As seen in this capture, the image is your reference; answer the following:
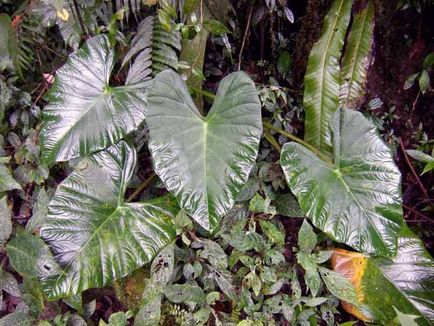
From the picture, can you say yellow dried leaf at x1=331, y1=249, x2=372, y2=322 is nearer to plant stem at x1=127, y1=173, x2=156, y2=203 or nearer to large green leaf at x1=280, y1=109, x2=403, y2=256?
large green leaf at x1=280, y1=109, x2=403, y2=256

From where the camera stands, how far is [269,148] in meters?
1.73

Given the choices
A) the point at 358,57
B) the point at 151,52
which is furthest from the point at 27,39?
the point at 358,57

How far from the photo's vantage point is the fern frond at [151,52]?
1.53 metres

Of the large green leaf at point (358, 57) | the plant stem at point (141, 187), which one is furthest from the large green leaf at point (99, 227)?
the large green leaf at point (358, 57)

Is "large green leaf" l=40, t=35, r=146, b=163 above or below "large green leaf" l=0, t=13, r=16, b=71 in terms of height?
below

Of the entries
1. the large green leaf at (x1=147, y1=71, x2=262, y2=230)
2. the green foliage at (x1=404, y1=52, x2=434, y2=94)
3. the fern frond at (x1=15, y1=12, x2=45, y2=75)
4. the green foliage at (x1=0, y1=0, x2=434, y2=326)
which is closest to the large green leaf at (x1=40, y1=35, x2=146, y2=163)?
the green foliage at (x1=0, y1=0, x2=434, y2=326)

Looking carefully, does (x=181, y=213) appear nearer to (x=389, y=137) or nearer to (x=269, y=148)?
(x=269, y=148)

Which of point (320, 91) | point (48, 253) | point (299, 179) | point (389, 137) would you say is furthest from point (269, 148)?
point (48, 253)

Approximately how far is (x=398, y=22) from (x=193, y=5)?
98 cm

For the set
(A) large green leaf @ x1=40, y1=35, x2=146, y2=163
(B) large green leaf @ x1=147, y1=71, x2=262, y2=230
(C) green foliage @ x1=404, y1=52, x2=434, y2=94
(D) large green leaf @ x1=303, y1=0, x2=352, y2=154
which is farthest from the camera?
(C) green foliage @ x1=404, y1=52, x2=434, y2=94

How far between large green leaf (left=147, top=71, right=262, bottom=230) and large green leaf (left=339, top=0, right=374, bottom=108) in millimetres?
544

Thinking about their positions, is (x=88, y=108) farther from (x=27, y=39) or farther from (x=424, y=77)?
(x=424, y=77)

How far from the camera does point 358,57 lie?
1643 mm

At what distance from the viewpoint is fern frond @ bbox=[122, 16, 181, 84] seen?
5.03 ft
